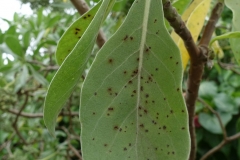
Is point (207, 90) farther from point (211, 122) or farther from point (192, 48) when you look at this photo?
point (192, 48)

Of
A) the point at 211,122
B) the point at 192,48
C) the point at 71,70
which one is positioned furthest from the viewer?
the point at 211,122

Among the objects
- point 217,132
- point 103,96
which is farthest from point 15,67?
point 217,132

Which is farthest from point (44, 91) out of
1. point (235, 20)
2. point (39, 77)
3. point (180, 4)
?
point (235, 20)

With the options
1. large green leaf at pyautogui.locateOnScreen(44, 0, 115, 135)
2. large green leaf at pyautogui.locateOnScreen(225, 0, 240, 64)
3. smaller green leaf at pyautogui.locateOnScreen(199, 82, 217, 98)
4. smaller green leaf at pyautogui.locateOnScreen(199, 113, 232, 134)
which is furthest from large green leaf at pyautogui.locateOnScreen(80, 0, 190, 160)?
smaller green leaf at pyautogui.locateOnScreen(199, 82, 217, 98)

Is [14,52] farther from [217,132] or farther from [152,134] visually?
[217,132]

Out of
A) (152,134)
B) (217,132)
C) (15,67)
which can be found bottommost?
(217,132)

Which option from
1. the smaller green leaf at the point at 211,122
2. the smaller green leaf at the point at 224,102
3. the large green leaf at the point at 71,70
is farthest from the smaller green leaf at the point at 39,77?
the smaller green leaf at the point at 224,102
